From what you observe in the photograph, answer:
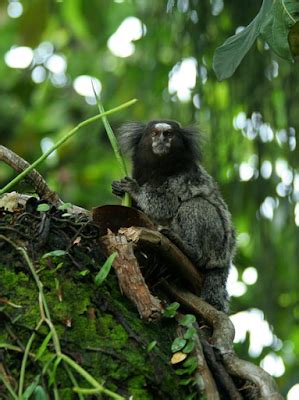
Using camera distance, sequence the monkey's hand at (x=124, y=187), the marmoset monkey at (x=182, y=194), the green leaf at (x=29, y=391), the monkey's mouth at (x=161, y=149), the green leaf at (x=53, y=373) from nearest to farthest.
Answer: the green leaf at (x=29, y=391)
the green leaf at (x=53, y=373)
the monkey's hand at (x=124, y=187)
the marmoset monkey at (x=182, y=194)
the monkey's mouth at (x=161, y=149)

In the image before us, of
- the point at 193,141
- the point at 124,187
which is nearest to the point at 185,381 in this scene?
the point at 124,187

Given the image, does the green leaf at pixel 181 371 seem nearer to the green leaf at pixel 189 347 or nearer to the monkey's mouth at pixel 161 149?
the green leaf at pixel 189 347

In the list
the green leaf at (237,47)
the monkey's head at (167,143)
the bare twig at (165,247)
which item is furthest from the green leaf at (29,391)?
the monkey's head at (167,143)

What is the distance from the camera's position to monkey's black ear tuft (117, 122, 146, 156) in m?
6.39

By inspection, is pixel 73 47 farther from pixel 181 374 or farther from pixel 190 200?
pixel 181 374

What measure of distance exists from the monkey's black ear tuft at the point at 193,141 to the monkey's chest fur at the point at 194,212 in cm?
15

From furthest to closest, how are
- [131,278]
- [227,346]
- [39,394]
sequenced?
1. [227,346]
2. [131,278]
3. [39,394]

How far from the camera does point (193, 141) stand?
615cm

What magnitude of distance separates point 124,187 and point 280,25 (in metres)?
2.49

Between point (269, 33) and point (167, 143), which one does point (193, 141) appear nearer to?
point (167, 143)

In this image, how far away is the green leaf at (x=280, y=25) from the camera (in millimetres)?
3176

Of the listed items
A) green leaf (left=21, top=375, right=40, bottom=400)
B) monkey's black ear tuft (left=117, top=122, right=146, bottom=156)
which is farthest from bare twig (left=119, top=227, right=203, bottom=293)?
monkey's black ear tuft (left=117, top=122, right=146, bottom=156)

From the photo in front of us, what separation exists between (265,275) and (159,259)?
1.99 metres

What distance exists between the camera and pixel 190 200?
594cm
